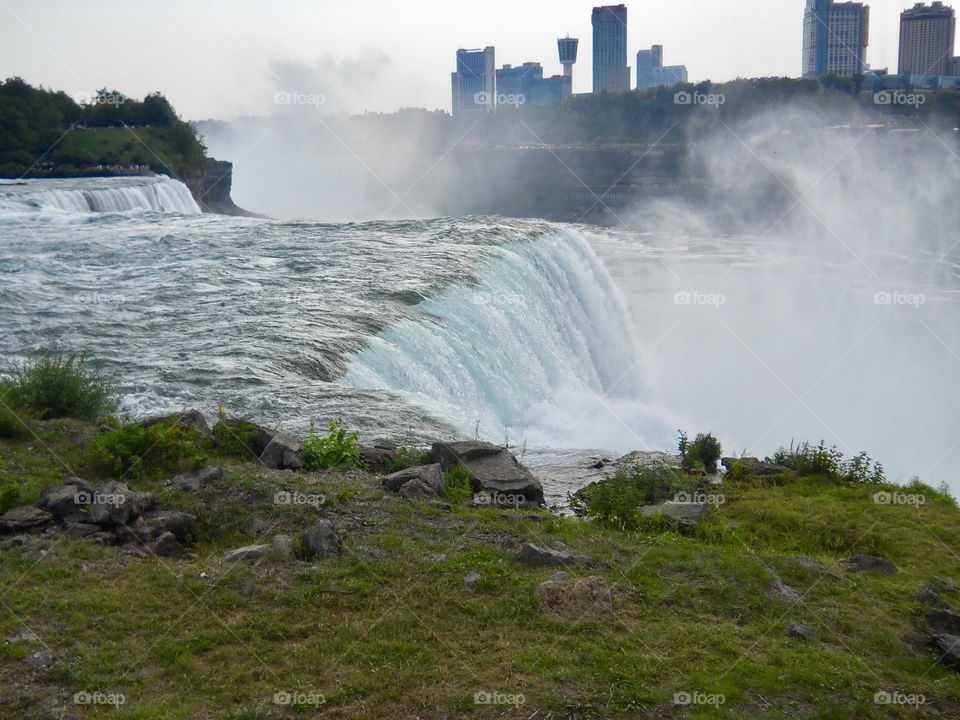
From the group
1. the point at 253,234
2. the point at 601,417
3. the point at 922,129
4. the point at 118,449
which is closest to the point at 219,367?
the point at 118,449

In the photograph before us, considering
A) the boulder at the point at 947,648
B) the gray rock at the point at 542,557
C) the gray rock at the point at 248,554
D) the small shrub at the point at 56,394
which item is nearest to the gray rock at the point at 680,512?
the gray rock at the point at 542,557

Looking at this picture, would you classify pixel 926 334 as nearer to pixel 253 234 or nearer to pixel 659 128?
pixel 253 234

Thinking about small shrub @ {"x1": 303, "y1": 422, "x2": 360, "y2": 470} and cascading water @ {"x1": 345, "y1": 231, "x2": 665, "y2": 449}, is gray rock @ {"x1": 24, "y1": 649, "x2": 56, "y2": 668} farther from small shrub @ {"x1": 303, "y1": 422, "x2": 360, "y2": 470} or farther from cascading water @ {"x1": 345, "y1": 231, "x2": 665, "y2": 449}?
cascading water @ {"x1": 345, "y1": 231, "x2": 665, "y2": 449}

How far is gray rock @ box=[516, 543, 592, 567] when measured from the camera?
6.88 m

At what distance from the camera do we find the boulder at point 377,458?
31.2ft

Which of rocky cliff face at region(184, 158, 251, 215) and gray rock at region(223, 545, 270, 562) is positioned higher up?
rocky cliff face at region(184, 158, 251, 215)

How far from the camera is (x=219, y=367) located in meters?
13.0

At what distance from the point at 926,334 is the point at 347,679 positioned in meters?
32.1

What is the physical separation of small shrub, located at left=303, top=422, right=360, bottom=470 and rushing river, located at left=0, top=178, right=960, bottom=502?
3.93ft

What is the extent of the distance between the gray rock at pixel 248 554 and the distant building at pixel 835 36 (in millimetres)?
109822

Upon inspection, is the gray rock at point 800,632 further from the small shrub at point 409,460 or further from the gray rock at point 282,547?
the small shrub at point 409,460

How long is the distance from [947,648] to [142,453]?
22.2 feet

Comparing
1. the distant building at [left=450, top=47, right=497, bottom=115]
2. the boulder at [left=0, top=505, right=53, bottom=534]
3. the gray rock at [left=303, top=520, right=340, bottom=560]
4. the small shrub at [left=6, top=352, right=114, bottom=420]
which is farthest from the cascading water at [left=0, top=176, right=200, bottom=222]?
the distant building at [left=450, top=47, right=497, bottom=115]

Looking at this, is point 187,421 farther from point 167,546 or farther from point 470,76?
point 470,76
